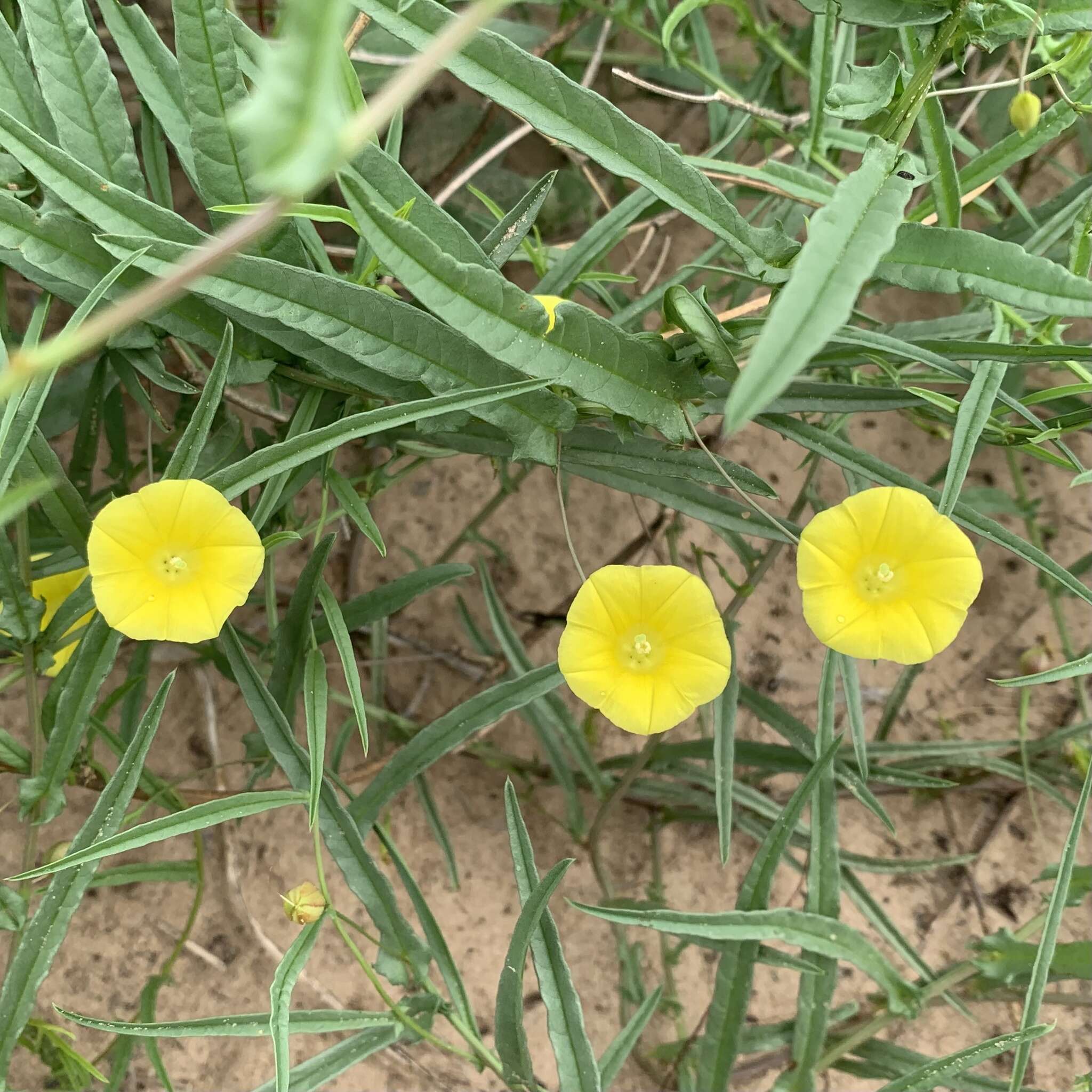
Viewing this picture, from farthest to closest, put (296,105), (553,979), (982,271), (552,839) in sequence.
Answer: (552,839) < (553,979) < (982,271) < (296,105)

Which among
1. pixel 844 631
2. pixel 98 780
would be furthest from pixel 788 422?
pixel 98 780

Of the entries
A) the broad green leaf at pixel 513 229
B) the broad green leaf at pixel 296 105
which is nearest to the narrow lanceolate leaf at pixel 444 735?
the broad green leaf at pixel 513 229

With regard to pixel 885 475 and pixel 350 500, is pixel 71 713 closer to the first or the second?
pixel 350 500

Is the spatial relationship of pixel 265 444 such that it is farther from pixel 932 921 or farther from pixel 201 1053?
pixel 932 921

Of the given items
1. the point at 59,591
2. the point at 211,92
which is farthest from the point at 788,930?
the point at 211,92

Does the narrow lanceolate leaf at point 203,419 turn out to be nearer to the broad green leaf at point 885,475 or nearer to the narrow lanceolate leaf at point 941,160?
the broad green leaf at point 885,475

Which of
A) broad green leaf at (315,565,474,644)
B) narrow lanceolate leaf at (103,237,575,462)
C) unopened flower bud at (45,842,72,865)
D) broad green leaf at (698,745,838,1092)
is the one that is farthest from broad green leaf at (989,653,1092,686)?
unopened flower bud at (45,842,72,865)
